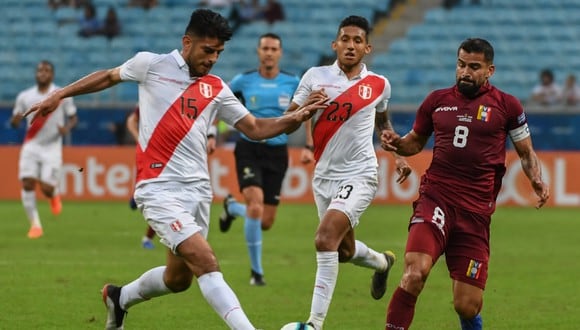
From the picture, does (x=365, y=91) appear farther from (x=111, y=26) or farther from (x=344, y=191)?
(x=111, y=26)

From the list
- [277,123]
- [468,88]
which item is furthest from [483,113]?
[277,123]

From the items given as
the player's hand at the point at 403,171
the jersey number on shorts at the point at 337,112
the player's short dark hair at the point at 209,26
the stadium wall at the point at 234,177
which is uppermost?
the player's short dark hair at the point at 209,26

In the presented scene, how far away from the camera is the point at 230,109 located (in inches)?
340

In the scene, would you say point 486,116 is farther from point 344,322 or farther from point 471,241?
point 344,322

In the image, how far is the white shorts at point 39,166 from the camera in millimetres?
18062

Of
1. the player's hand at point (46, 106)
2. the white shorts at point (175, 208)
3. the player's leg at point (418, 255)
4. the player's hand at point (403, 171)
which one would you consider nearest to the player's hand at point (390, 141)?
the player's hand at point (403, 171)

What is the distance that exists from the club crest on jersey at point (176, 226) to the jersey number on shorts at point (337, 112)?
8.18 ft

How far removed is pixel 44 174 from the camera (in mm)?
18141

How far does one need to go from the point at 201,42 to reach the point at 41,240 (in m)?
9.35

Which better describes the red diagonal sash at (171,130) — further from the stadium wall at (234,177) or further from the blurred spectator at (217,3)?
the blurred spectator at (217,3)

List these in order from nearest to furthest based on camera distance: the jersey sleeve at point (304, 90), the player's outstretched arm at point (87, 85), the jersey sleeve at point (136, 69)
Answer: the player's outstretched arm at point (87, 85) < the jersey sleeve at point (136, 69) < the jersey sleeve at point (304, 90)

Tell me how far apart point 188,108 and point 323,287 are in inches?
77.6

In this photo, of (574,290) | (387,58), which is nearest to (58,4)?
(387,58)

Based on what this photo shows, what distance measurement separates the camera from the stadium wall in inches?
915
